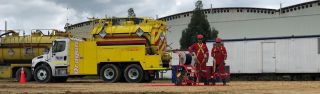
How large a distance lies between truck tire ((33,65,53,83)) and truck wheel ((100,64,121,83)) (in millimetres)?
2551

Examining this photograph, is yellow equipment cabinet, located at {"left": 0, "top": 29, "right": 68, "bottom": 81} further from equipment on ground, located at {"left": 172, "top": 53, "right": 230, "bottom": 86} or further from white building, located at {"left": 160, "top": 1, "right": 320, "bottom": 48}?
white building, located at {"left": 160, "top": 1, "right": 320, "bottom": 48}

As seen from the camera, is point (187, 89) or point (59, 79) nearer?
point (187, 89)

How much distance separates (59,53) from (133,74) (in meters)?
3.80

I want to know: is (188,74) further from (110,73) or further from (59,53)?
(59,53)

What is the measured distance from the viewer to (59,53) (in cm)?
2734

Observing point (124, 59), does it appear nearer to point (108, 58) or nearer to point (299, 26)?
point (108, 58)

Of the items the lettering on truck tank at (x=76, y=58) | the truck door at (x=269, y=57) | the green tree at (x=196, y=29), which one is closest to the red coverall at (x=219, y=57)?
the lettering on truck tank at (x=76, y=58)

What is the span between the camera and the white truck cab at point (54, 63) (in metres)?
27.2

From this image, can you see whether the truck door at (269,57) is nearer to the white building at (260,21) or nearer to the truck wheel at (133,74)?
the truck wheel at (133,74)

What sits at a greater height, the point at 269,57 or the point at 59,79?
the point at 269,57

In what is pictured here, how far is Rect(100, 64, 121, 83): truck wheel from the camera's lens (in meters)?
26.4

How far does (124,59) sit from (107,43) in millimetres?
1150

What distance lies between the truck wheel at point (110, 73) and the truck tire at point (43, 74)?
8.37 ft

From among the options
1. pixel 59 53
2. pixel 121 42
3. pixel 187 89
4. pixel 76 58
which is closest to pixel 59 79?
pixel 59 53
